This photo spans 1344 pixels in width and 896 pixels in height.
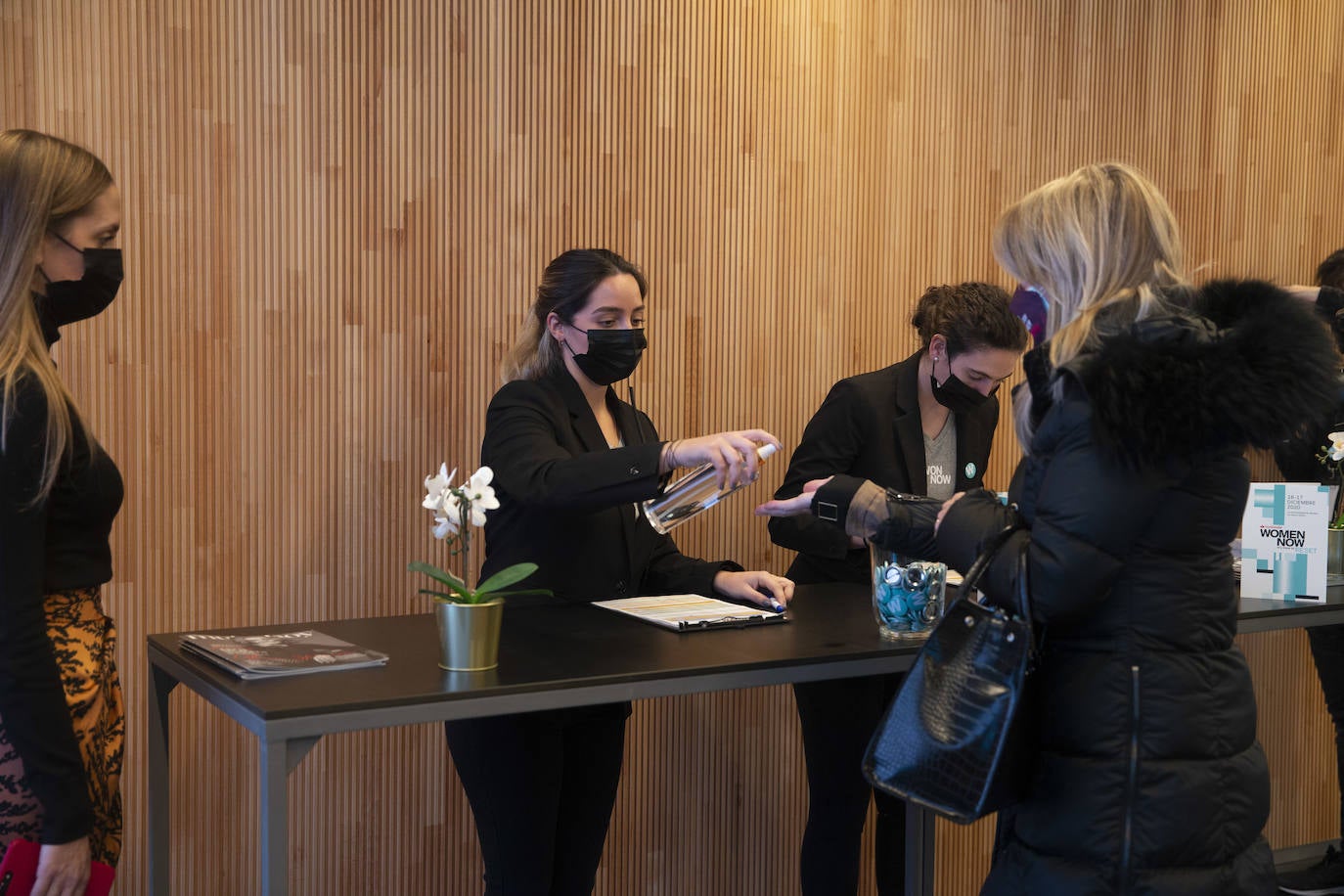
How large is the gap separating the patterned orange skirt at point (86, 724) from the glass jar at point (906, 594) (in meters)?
1.36

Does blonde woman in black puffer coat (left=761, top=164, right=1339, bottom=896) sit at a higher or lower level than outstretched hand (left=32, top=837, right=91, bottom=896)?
higher

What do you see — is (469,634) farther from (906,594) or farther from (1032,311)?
(1032,311)

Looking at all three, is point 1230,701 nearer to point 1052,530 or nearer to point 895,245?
point 1052,530

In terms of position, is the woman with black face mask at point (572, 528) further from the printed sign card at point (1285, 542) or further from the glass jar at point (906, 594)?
the printed sign card at point (1285, 542)

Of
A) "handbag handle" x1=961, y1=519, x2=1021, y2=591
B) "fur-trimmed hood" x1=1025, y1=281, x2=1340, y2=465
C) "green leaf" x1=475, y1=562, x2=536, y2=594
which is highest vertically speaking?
"fur-trimmed hood" x1=1025, y1=281, x2=1340, y2=465

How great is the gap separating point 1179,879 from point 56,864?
5.24 feet

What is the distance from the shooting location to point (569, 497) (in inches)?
99.7

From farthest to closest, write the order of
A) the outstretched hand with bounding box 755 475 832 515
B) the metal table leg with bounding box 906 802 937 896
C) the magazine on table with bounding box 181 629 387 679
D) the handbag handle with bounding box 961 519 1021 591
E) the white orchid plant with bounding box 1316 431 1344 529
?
the white orchid plant with bounding box 1316 431 1344 529
the metal table leg with bounding box 906 802 937 896
the outstretched hand with bounding box 755 475 832 515
the magazine on table with bounding box 181 629 387 679
the handbag handle with bounding box 961 519 1021 591

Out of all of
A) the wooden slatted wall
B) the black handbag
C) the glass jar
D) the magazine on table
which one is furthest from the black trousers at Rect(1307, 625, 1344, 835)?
the magazine on table

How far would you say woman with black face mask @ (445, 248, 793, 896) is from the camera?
2.46 meters

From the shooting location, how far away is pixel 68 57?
3.07 m

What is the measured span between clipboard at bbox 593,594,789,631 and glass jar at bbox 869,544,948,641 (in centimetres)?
26

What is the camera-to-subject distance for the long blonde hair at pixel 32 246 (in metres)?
1.85

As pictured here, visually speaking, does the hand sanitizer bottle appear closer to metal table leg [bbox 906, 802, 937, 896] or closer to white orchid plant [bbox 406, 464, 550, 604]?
white orchid plant [bbox 406, 464, 550, 604]
